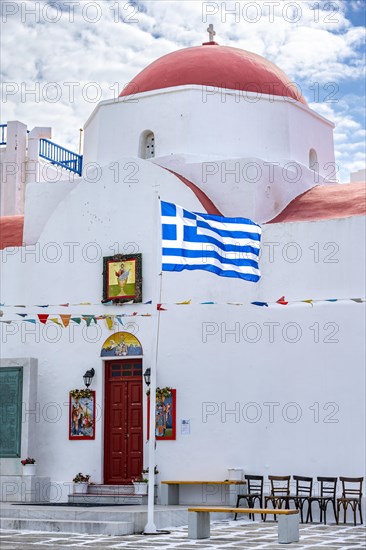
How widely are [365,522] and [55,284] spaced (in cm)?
777

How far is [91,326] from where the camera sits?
56.9 ft

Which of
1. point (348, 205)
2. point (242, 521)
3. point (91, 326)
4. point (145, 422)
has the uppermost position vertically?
point (348, 205)

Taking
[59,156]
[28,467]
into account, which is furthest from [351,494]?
[59,156]

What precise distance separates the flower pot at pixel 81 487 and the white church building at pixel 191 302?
25 centimetres

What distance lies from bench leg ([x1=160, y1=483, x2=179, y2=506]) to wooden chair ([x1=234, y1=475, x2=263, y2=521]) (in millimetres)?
1254

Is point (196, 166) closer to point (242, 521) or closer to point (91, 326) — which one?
point (91, 326)

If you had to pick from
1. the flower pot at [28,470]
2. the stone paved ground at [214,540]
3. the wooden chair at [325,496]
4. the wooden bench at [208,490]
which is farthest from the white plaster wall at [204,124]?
the stone paved ground at [214,540]

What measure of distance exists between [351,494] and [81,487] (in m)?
5.25

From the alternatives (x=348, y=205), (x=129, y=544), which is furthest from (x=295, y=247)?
(x=129, y=544)

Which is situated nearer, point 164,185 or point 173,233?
point 173,233

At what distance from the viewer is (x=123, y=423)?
1680 centimetres

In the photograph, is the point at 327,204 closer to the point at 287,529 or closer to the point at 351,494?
the point at 351,494

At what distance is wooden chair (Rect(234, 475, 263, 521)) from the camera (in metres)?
14.9

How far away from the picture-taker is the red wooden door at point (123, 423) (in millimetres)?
16672
